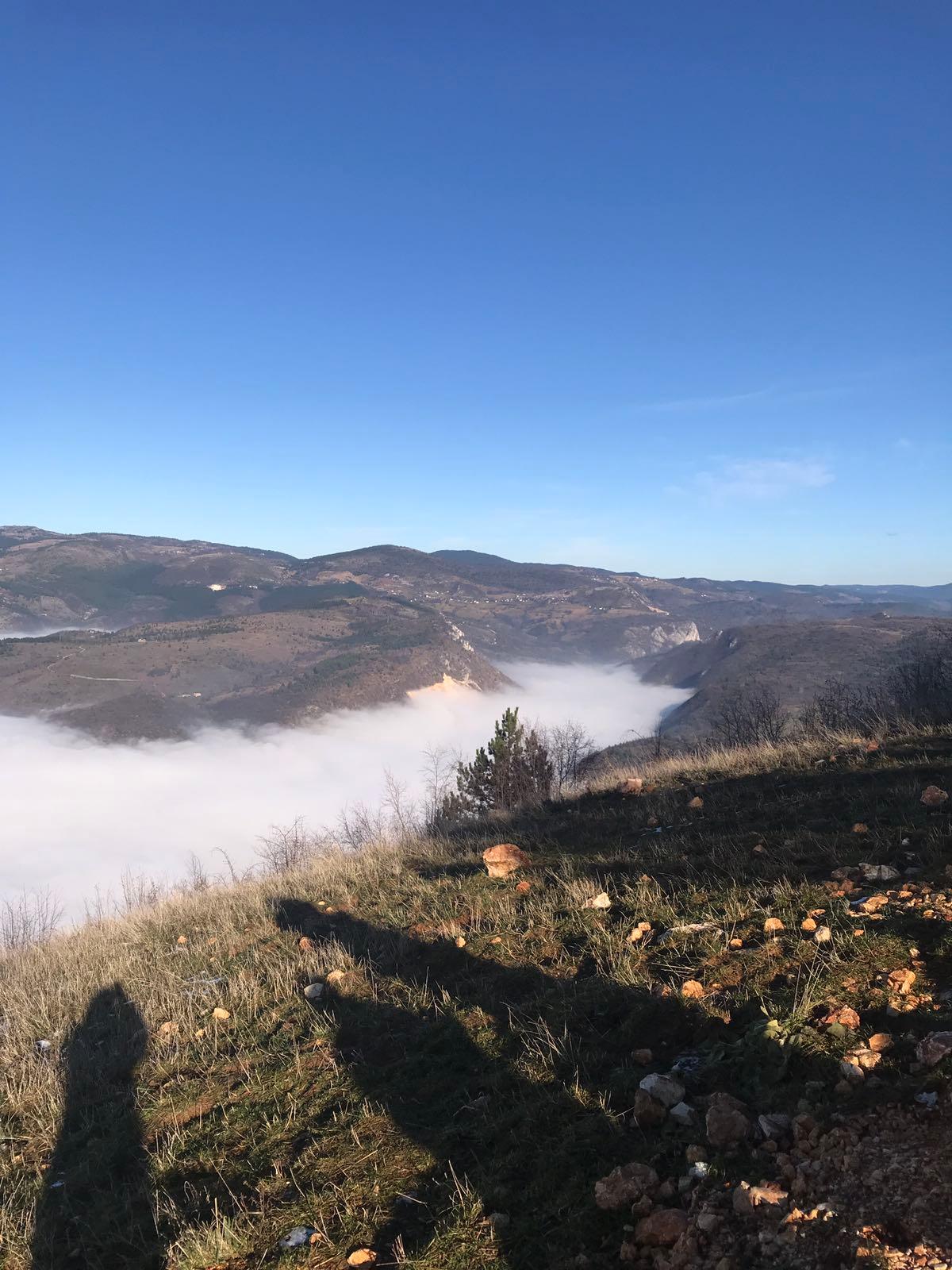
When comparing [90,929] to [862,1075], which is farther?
[90,929]

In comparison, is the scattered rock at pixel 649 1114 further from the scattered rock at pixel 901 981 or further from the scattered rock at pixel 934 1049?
the scattered rock at pixel 901 981

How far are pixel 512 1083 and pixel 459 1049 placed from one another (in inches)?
27.0

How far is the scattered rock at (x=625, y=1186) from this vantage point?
111 inches

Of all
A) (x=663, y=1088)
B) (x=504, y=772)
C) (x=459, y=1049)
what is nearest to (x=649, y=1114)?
(x=663, y=1088)

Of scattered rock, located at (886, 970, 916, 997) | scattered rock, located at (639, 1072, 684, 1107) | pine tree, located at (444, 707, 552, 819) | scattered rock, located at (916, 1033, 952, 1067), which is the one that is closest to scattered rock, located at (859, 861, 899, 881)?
scattered rock, located at (886, 970, 916, 997)

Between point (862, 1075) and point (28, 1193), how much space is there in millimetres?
4698

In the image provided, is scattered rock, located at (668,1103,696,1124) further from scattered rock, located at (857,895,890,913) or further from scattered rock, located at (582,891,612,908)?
scattered rock, located at (582,891,612,908)

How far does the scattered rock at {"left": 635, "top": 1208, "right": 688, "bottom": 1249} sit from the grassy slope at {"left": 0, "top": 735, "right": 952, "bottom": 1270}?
8.0 inches

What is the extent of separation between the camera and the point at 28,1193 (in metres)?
4.10

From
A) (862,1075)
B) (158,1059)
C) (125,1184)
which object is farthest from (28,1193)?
(862,1075)

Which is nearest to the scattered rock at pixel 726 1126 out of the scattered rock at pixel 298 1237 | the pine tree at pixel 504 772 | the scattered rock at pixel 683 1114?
the scattered rock at pixel 683 1114

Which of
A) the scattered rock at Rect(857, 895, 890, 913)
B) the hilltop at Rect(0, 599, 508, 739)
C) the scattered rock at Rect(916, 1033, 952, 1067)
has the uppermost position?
the scattered rock at Rect(916, 1033, 952, 1067)

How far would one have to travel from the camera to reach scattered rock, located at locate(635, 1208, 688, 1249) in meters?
2.57

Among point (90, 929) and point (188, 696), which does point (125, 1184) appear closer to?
point (90, 929)
